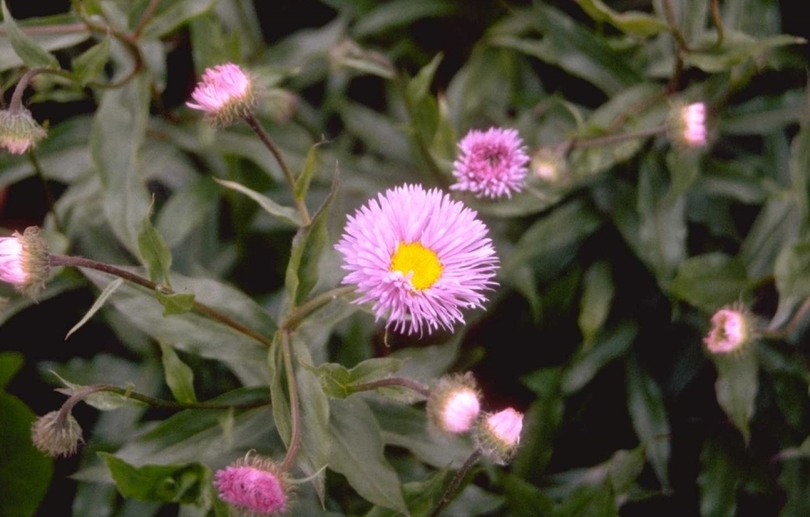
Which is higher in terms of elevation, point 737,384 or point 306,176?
point 306,176

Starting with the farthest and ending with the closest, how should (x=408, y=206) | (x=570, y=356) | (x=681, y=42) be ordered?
(x=570, y=356), (x=681, y=42), (x=408, y=206)

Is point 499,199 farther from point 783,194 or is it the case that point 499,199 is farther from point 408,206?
point 783,194

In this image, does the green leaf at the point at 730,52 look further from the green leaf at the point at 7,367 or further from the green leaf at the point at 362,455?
the green leaf at the point at 7,367

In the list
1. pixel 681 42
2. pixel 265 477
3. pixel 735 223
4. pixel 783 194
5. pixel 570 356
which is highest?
pixel 681 42

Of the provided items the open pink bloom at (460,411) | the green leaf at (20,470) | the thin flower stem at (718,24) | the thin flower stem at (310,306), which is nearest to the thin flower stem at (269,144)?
the thin flower stem at (310,306)

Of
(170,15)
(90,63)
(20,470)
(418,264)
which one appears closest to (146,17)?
(170,15)

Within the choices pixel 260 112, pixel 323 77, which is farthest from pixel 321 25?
pixel 260 112

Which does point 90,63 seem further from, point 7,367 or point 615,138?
point 615,138
